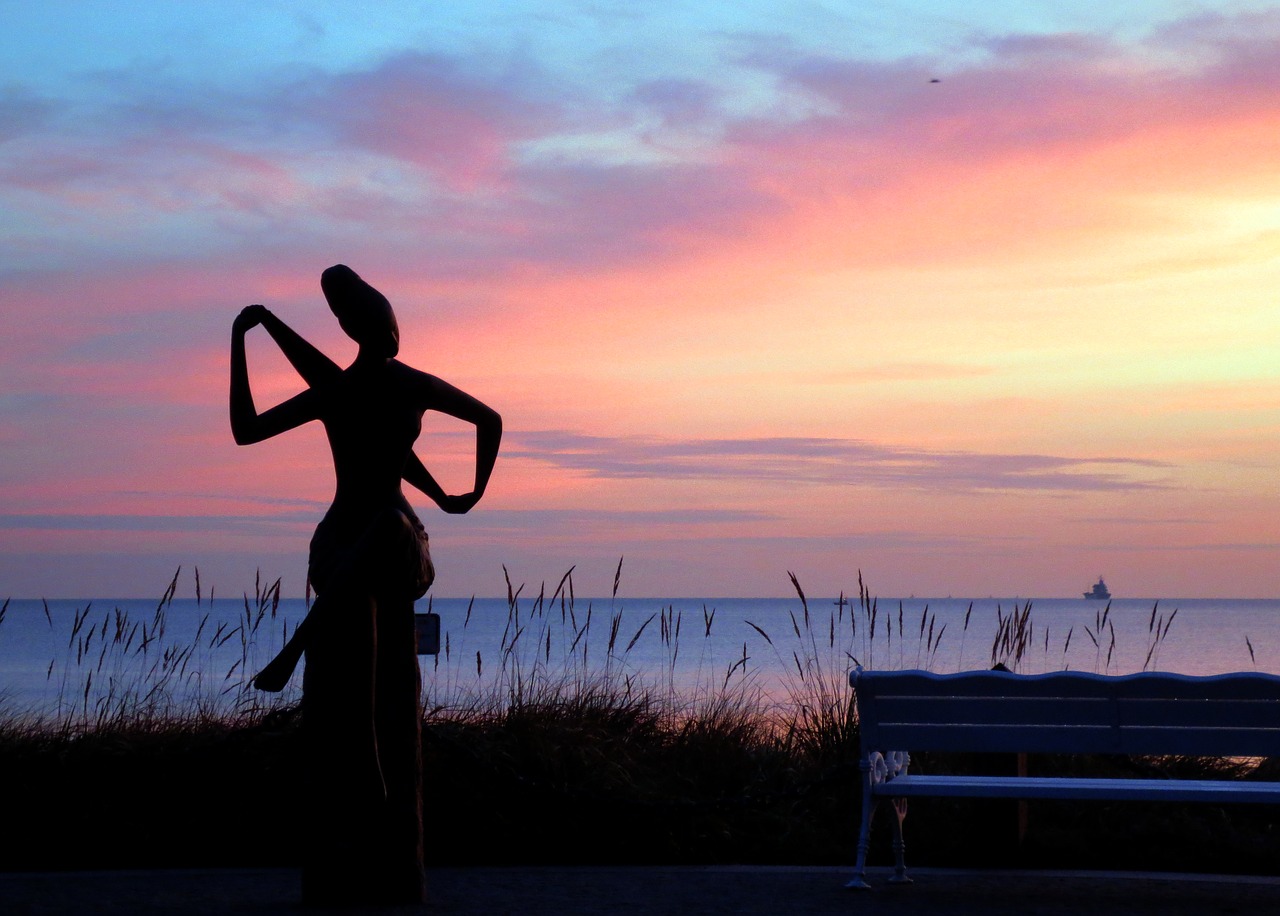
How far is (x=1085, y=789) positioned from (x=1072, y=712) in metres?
0.44

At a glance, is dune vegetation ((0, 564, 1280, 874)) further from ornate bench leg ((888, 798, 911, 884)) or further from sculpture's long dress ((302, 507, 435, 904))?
sculpture's long dress ((302, 507, 435, 904))

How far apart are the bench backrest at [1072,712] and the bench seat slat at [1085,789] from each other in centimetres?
18

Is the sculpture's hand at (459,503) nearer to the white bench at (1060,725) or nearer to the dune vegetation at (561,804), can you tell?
the dune vegetation at (561,804)

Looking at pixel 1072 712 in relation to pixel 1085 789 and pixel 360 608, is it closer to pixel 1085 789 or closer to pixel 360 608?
pixel 1085 789

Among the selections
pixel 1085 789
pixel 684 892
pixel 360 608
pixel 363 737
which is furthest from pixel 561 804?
pixel 1085 789

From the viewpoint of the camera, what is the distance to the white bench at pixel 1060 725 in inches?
256

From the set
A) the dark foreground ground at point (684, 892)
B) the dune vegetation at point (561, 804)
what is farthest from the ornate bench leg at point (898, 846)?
the dune vegetation at point (561, 804)

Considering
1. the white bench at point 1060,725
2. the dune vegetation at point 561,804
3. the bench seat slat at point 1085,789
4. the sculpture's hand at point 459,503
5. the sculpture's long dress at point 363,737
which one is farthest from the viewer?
the dune vegetation at point 561,804

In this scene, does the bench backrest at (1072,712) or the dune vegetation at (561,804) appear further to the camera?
the dune vegetation at (561,804)

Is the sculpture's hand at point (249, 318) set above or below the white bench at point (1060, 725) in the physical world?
above

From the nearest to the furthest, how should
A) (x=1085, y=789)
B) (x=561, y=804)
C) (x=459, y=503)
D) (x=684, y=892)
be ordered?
1. (x=1085, y=789)
2. (x=684, y=892)
3. (x=459, y=503)
4. (x=561, y=804)

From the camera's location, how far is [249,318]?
6633 mm

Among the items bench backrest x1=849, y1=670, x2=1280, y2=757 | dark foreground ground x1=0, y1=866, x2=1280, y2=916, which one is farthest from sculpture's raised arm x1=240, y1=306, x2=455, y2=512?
bench backrest x1=849, y1=670, x2=1280, y2=757

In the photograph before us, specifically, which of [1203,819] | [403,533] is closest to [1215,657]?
[1203,819]
